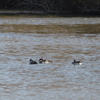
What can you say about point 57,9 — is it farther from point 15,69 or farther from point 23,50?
point 15,69

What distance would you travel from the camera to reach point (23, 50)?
17.5 meters

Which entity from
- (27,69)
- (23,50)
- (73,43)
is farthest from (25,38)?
(27,69)

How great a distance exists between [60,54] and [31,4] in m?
26.9

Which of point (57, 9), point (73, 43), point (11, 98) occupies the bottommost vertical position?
point (11, 98)

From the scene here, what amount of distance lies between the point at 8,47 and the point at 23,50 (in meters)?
1.27

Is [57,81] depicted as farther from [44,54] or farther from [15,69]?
[44,54]

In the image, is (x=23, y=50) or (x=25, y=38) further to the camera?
(x=25, y=38)

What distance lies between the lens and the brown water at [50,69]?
401 inches

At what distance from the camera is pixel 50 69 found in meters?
13.3

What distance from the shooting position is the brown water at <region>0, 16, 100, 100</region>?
10.2m

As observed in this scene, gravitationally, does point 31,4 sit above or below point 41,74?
above

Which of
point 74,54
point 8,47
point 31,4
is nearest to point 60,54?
point 74,54

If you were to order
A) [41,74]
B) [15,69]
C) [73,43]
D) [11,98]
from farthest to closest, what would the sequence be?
1. [73,43]
2. [15,69]
3. [41,74]
4. [11,98]

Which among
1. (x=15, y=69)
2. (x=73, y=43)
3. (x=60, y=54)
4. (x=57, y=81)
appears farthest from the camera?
(x=73, y=43)
